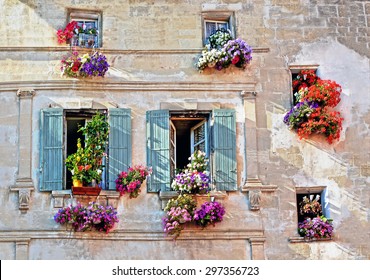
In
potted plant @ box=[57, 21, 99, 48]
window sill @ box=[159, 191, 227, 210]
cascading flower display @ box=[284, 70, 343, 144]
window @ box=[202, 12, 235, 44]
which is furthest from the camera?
window @ box=[202, 12, 235, 44]

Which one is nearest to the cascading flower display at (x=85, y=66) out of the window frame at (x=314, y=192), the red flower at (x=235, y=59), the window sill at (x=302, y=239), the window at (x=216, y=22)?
the window at (x=216, y=22)

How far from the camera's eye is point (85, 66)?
20781 millimetres

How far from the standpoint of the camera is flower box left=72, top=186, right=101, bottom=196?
20.0m

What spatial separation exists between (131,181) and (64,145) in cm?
142

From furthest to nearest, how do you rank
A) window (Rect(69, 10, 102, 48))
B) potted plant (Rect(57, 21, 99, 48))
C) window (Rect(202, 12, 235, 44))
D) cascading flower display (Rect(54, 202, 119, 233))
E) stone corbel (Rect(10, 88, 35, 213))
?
window (Rect(202, 12, 235, 44)) → window (Rect(69, 10, 102, 48)) → potted plant (Rect(57, 21, 99, 48)) → stone corbel (Rect(10, 88, 35, 213)) → cascading flower display (Rect(54, 202, 119, 233))

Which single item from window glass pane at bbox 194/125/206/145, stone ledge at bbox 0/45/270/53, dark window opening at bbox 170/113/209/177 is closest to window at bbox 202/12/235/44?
stone ledge at bbox 0/45/270/53

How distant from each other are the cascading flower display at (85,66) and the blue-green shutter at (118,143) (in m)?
0.75

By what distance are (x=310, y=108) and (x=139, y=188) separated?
3415 millimetres

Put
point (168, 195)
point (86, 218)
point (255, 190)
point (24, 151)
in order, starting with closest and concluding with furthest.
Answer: point (86, 218), point (168, 195), point (24, 151), point (255, 190)

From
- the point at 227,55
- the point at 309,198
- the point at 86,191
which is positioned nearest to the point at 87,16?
the point at 227,55

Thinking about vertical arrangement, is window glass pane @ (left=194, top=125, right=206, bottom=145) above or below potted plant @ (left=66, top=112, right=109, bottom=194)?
above

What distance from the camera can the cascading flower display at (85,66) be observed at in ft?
68.2

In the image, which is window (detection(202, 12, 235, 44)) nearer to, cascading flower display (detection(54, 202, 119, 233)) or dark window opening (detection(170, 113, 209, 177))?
→ dark window opening (detection(170, 113, 209, 177))

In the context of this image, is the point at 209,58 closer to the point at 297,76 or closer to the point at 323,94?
the point at 297,76
